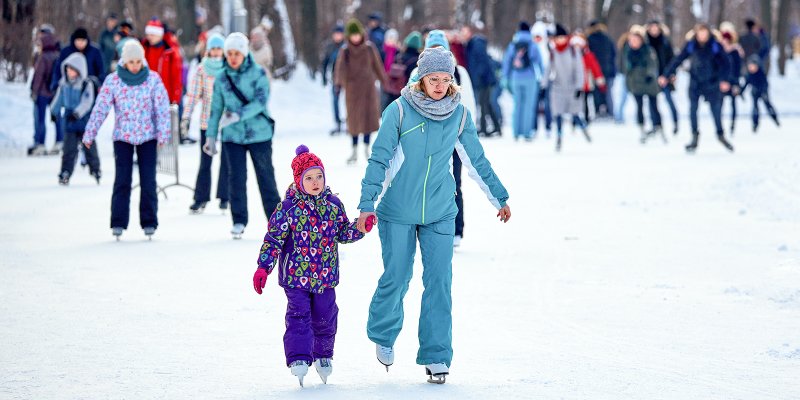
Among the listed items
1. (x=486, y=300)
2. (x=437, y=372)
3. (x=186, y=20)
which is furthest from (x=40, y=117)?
(x=437, y=372)

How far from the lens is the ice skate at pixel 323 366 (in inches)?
247

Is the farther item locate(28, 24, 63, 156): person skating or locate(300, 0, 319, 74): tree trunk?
locate(300, 0, 319, 74): tree trunk

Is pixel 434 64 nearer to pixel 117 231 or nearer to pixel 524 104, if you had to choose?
pixel 117 231

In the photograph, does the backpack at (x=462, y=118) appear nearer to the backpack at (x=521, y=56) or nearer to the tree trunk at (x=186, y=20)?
the backpack at (x=521, y=56)

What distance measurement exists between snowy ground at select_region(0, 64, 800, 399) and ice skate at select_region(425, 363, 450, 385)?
5cm

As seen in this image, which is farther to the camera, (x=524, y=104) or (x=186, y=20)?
(x=186, y=20)

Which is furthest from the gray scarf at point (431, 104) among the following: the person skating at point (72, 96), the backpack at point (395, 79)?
the backpack at point (395, 79)

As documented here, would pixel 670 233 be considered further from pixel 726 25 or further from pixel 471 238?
pixel 726 25

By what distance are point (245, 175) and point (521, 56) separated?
11755mm

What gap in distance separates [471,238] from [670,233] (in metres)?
1.71

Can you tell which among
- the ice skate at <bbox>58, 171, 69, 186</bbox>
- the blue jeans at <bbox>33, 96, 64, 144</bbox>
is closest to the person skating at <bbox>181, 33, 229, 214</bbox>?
the ice skate at <bbox>58, 171, 69, 186</bbox>

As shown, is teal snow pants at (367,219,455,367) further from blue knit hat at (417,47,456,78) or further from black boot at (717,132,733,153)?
black boot at (717,132,733,153)

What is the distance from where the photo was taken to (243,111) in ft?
36.1

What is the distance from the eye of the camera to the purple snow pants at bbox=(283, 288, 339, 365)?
240 inches
